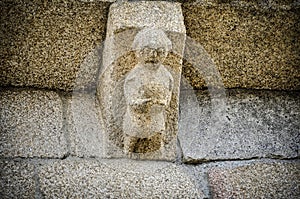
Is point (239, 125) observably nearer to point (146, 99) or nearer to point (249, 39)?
point (249, 39)

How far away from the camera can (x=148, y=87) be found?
180 cm

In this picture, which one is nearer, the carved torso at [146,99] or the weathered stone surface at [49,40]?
the carved torso at [146,99]

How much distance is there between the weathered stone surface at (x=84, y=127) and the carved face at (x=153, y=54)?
11.0 inches

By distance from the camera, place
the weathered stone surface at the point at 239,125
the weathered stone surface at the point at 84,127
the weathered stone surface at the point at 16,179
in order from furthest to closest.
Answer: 1. the weathered stone surface at the point at 239,125
2. the weathered stone surface at the point at 84,127
3. the weathered stone surface at the point at 16,179

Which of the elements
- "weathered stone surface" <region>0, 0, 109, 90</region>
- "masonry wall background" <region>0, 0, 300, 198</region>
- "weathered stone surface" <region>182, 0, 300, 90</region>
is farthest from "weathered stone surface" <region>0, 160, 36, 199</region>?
"weathered stone surface" <region>182, 0, 300, 90</region>

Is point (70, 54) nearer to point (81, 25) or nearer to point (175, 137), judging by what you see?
point (81, 25)

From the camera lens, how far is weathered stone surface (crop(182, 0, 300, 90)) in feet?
6.60

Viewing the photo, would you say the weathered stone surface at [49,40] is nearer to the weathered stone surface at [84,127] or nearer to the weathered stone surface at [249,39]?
the weathered stone surface at [84,127]

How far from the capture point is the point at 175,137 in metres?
1.95

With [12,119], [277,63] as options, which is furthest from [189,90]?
[12,119]

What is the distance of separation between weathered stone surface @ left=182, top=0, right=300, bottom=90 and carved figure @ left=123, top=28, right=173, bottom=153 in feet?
0.70

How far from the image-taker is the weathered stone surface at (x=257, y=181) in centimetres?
194

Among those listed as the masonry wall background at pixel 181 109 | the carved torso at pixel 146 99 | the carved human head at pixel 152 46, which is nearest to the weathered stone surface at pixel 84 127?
the masonry wall background at pixel 181 109

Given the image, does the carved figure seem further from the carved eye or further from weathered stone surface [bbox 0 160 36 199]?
weathered stone surface [bbox 0 160 36 199]
